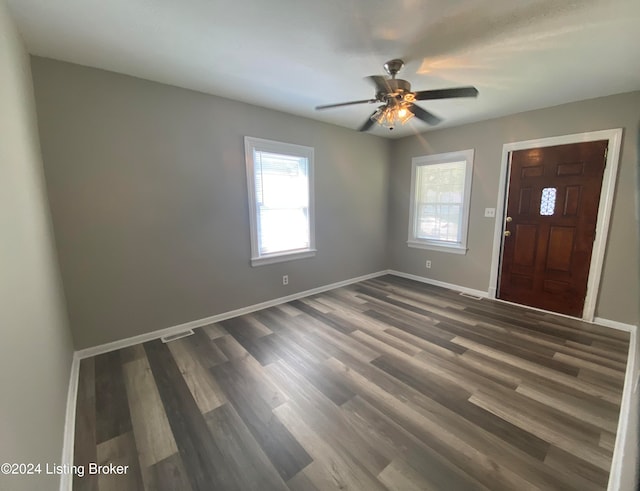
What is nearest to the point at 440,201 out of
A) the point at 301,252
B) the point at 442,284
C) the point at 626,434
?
the point at 442,284

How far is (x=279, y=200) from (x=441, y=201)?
8.67 feet

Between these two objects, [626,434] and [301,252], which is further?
[301,252]

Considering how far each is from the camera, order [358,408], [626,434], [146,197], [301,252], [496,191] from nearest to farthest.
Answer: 1. [626,434]
2. [358,408]
3. [146,197]
4. [496,191]
5. [301,252]

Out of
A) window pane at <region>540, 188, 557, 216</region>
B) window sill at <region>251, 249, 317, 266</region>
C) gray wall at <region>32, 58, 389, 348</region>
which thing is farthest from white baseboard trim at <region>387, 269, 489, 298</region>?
gray wall at <region>32, 58, 389, 348</region>

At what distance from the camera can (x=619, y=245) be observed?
9.21ft

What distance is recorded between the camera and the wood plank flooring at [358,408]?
1368 millimetres

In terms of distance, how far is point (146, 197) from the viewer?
8.30ft

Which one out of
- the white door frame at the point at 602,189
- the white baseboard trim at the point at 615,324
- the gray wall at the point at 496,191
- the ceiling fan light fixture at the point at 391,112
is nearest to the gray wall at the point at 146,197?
the ceiling fan light fixture at the point at 391,112

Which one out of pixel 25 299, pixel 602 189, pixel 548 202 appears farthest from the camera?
pixel 548 202

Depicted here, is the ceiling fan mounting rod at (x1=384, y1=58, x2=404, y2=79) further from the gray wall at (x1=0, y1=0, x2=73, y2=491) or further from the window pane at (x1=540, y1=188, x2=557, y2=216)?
the window pane at (x1=540, y1=188, x2=557, y2=216)

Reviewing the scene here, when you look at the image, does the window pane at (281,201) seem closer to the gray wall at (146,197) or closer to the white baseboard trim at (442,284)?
the gray wall at (146,197)

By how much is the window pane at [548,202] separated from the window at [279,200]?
2948mm

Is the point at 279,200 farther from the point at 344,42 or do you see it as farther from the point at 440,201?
the point at 440,201

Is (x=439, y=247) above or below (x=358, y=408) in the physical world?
above
